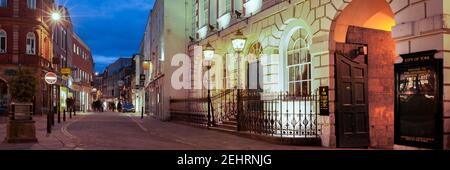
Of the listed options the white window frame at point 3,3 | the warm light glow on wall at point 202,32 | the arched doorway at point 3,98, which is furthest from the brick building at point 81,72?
the warm light glow on wall at point 202,32

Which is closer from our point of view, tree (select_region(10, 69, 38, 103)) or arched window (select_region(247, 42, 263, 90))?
tree (select_region(10, 69, 38, 103))

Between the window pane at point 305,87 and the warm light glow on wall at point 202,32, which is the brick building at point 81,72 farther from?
the window pane at point 305,87

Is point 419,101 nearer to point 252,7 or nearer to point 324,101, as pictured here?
point 324,101

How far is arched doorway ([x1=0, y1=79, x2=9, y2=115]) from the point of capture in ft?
115

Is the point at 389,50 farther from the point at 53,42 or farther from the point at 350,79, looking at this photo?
the point at 53,42

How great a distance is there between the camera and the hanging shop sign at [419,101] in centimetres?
977

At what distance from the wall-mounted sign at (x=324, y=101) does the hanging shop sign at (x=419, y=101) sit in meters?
2.89

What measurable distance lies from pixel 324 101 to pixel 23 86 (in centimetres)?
893

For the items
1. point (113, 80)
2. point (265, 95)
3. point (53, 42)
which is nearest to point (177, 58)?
point (265, 95)

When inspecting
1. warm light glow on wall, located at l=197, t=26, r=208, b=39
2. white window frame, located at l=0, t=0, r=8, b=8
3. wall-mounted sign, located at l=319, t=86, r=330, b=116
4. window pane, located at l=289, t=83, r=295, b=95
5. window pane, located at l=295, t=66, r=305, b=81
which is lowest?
wall-mounted sign, located at l=319, t=86, r=330, b=116

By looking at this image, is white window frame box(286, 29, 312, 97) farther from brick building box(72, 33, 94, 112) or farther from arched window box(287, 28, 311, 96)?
brick building box(72, 33, 94, 112)

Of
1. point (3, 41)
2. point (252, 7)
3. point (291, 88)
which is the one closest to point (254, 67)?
point (252, 7)

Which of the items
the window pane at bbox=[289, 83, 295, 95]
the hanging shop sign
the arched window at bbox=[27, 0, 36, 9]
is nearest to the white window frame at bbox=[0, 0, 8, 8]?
the arched window at bbox=[27, 0, 36, 9]

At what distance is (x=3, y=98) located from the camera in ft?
116
